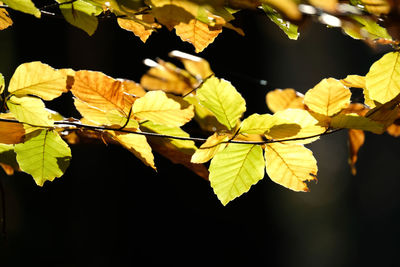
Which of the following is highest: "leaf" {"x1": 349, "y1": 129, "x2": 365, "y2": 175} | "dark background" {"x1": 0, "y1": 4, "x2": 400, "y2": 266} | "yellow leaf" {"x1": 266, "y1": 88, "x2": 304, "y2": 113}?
"yellow leaf" {"x1": 266, "y1": 88, "x2": 304, "y2": 113}

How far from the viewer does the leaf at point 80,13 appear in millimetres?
509

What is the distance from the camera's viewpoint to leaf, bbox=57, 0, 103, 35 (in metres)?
0.51

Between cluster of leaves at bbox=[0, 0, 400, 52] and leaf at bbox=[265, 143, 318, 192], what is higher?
cluster of leaves at bbox=[0, 0, 400, 52]

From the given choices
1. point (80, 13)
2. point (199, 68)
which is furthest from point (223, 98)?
point (199, 68)

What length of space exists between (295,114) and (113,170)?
2.96m

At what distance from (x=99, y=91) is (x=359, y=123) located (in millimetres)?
359

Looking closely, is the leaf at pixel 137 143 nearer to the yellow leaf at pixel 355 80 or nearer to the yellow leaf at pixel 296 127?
the yellow leaf at pixel 296 127

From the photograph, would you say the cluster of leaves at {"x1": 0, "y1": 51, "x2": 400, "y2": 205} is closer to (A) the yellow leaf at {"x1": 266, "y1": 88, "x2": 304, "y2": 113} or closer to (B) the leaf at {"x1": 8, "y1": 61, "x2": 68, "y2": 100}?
(B) the leaf at {"x1": 8, "y1": 61, "x2": 68, "y2": 100}

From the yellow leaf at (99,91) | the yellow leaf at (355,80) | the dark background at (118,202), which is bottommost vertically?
the dark background at (118,202)

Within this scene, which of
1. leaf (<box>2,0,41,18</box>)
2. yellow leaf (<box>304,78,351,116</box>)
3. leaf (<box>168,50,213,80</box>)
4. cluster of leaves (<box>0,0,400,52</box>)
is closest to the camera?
cluster of leaves (<box>0,0,400,52</box>)

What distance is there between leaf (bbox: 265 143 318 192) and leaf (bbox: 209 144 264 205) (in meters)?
0.03

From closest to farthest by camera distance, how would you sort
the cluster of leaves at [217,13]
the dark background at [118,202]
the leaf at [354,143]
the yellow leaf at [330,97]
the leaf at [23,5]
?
the cluster of leaves at [217,13] → the leaf at [23,5] → the yellow leaf at [330,97] → the leaf at [354,143] → the dark background at [118,202]

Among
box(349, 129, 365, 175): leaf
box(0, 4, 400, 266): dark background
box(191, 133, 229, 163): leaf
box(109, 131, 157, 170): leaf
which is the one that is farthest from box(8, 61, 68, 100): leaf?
box(0, 4, 400, 266): dark background

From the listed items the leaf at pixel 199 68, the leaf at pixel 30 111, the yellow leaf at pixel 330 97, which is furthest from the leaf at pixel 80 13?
the leaf at pixel 199 68
